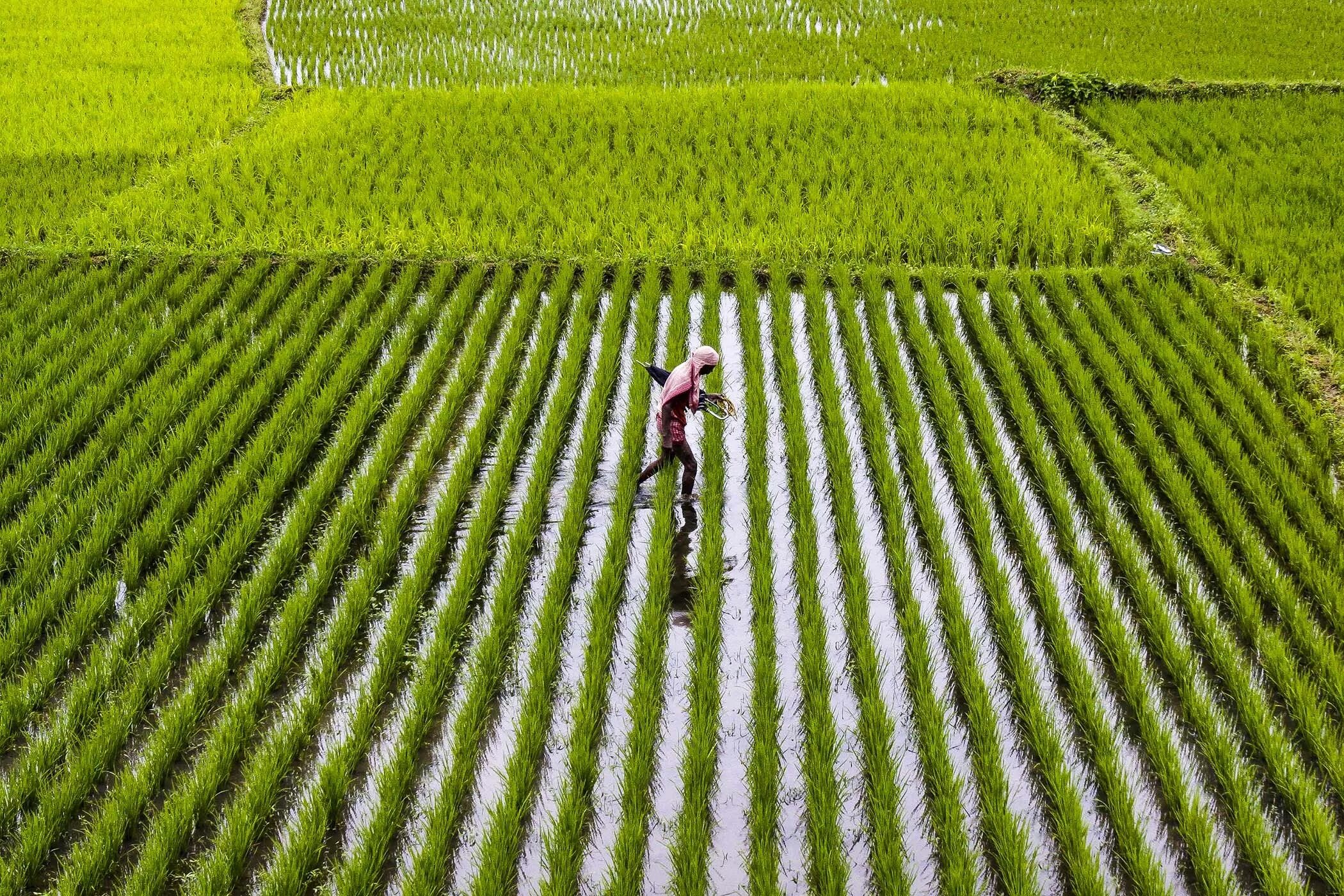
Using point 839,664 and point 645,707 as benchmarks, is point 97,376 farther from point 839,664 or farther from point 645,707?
point 839,664

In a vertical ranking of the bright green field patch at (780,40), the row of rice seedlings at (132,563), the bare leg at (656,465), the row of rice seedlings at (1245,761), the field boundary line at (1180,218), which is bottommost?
the row of rice seedlings at (1245,761)

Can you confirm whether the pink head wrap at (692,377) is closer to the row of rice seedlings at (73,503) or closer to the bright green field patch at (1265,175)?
the row of rice seedlings at (73,503)

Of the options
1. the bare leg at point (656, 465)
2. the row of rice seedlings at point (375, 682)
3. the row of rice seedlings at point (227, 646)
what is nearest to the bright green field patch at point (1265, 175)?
the bare leg at point (656, 465)

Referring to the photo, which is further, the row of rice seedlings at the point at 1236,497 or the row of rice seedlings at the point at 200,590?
the row of rice seedlings at the point at 1236,497

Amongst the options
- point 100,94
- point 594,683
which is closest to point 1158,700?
point 594,683

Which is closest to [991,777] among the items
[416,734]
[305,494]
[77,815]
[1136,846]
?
[1136,846]

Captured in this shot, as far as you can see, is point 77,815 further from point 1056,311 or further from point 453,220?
point 1056,311

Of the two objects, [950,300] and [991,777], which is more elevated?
[950,300]

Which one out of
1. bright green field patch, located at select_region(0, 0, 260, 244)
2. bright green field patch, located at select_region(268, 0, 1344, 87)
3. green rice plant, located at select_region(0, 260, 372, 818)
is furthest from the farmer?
bright green field patch, located at select_region(268, 0, 1344, 87)
